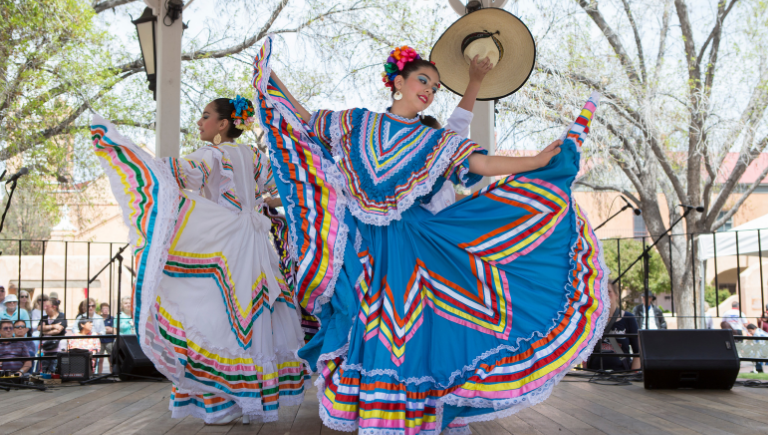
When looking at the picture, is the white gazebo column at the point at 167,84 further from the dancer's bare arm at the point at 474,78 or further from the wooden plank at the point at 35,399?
the dancer's bare arm at the point at 474,78

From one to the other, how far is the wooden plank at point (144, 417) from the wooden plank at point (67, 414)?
0.71 ft

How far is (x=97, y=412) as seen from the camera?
276 centimetres

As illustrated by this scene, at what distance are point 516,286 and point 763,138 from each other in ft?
29.8

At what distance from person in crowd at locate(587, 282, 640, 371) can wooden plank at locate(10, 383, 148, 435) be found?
9.92ft

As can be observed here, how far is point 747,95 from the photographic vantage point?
941cm

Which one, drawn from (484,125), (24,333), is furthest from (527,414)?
(24,333)

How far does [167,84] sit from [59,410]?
202cm

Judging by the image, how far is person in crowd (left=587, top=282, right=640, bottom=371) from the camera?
4.40 metres

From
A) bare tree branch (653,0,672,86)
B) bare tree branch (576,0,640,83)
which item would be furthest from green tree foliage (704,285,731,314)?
bare tree branch (576,0,640,83)

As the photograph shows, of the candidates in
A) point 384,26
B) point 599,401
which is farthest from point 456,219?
point 384,26

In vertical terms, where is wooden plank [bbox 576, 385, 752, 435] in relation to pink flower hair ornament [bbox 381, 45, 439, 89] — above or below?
below

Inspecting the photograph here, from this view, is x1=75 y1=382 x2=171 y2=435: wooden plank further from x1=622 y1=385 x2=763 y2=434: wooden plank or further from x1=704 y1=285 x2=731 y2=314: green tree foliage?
x1=704 y1=285 x2=731 y2=314: green tree foliage

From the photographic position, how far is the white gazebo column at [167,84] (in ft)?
12.6

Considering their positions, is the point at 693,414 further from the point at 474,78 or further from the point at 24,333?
the point at 24,333
